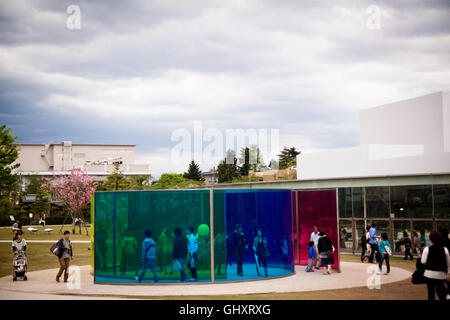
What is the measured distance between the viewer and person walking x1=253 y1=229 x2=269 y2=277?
18.1 metres

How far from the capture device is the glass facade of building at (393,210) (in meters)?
26.8

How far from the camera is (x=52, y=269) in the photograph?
74.6 ft

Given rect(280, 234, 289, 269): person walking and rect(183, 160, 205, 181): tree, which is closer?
rect(280, 234, 289, 269): person walking

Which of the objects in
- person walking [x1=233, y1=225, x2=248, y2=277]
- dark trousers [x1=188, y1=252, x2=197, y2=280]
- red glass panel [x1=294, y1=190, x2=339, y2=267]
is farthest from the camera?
red glass panel [x1=294, y1=190, x2=339, y2=267]

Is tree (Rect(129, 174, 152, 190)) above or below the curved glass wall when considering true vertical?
above

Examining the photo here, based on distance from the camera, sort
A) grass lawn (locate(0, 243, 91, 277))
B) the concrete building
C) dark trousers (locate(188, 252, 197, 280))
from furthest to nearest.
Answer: the concrete building → grass lawn (locate(0, 243, 91, 277)) → dark trousers (locate(188, 252, 197, 280))

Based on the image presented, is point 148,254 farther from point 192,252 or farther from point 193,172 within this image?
point 193,172

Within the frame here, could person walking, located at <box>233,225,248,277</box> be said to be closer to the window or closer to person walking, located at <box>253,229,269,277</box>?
person walking, located at <box>253,229,269,277</box>

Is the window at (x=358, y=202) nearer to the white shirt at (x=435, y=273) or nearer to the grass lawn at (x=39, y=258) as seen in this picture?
the grass lawn at (x=39, y=258)

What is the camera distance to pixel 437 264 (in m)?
10.9

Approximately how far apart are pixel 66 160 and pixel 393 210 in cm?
8415

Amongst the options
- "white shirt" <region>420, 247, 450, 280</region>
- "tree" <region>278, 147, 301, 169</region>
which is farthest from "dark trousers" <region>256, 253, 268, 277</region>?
"tree" <region>278, 147, 301, 169</region>
